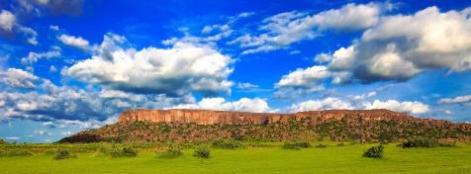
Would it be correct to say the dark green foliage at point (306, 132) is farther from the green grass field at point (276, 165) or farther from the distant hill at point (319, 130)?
the green grass field at point (276, 165)

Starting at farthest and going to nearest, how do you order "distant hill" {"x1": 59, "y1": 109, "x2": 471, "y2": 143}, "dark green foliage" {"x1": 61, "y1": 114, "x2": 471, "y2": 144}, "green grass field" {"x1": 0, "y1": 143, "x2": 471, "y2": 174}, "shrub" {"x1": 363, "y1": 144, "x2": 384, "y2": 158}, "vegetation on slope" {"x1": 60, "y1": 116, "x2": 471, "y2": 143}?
1. "distant hill" {"x1": 59, "y1": 109, "x2": 471, "y2": 143}
2. "dark green foliage" {"x1": 61, "y1": 114, "x2": 471, "y2": 144}
3. "vegetation on slope" {"x1": 60, "y1": 116, "x2": 471, "y2": 143}
4. "shrub" {"x1": 363, "y1": 144, "x2": 384, "y2": 158}
5. "green grass field" {"x1": 0, "y1": 143, "x2": 471, "y2": 174}

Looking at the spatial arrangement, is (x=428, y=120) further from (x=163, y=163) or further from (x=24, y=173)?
(x=24, y=173)

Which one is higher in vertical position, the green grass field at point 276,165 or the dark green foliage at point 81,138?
the dark green foliage at point 81,138

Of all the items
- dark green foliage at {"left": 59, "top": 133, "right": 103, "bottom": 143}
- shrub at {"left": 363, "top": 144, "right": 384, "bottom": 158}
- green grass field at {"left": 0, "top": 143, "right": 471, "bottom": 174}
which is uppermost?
dark green foliage at {"left": 59, "top": 133, "right": 103, "bottom": 143}

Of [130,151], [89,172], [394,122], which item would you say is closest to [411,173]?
[89,172]

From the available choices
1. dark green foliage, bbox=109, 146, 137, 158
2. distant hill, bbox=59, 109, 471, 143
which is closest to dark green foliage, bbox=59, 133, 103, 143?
distant hill, bbox=59, 109, 471, 143

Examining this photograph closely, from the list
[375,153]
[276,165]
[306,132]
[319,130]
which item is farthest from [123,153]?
[319,130]

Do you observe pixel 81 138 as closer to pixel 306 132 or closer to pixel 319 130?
pixel 306 132

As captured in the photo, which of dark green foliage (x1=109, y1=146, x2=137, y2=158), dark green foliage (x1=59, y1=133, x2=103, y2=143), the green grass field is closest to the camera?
the green grass field

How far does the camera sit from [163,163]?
1868 inches

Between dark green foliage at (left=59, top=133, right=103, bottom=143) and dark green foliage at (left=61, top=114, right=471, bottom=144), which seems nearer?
dark green foliage at (left=61, top=114, right=471, bottom=144)

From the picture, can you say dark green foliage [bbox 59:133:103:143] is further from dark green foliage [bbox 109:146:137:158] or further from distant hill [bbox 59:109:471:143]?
dark green foliage [bbox 109:146:137:158]

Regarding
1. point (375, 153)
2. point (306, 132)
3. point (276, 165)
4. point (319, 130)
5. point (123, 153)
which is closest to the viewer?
point (276, 165)

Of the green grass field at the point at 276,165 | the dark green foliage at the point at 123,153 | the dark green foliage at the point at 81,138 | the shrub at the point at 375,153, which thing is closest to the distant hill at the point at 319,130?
the dark green foliage at the point at 81,138
